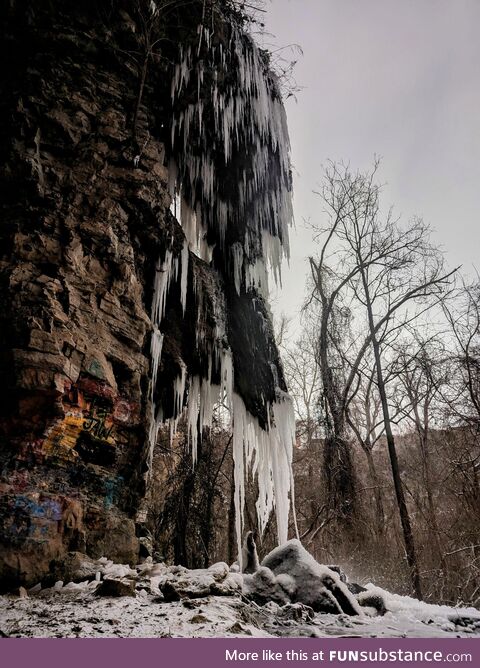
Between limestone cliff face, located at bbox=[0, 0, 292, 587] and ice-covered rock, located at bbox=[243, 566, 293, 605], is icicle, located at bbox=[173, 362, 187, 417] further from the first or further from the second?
ice-covered rock, located at bbox=[243, 566, 293, 605]

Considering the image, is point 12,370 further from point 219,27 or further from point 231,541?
point 231,541

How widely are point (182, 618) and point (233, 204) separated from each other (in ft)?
20.5

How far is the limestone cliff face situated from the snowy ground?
53 centimetres

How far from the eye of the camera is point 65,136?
4574mm

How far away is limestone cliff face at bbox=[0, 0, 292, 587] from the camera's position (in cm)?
316

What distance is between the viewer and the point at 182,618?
7.54 ft

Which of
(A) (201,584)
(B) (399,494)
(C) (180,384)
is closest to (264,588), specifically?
(A) (201,584)

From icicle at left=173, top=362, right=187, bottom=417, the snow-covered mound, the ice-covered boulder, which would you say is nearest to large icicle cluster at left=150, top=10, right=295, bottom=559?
icicle at left=173, top=362, right=187, bottom=417

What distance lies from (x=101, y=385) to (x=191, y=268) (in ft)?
9.27

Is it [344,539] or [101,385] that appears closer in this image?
[101,385]

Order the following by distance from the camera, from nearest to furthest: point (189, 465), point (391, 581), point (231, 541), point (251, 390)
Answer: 1. point (251, 390)
2. point (391, 581)
3. point (189, 465)
4. point (231, 541)

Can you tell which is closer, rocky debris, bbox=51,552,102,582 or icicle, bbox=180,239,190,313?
rocky debris, bbox=51,552,102,582

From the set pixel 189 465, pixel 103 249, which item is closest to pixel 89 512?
pixel 103 249

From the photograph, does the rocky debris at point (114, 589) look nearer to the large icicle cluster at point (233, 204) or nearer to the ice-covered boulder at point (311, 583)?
the ice-covered boulder at point (311, 583)
